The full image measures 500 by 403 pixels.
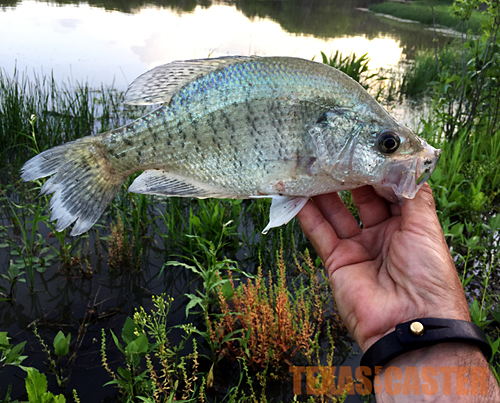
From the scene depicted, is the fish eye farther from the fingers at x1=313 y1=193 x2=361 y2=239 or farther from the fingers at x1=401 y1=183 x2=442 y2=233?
the fingers at x1=313 y1=193 x2=361 y2=239

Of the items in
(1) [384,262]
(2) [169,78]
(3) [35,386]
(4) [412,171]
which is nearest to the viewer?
(4) [412,171]

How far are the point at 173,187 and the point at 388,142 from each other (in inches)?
43.8

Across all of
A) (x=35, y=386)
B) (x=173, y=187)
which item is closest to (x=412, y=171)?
(x=173, y=187)

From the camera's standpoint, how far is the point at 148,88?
6.52ft

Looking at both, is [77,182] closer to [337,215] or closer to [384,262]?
[337,215]

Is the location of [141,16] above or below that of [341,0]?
below

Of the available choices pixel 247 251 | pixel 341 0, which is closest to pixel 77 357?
pixel 247 251

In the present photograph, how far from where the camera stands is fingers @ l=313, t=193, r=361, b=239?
2.55 metres

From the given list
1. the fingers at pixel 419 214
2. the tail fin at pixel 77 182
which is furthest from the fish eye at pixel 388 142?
the tail fin at pixel 77 182

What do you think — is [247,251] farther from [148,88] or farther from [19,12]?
[19,12]

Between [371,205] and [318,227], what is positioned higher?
[371,205]

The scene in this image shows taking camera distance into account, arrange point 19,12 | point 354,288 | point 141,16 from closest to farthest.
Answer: point 354,288, point 19,12, point 141,16

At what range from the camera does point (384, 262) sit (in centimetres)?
230

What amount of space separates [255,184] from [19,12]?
23.0 metres
